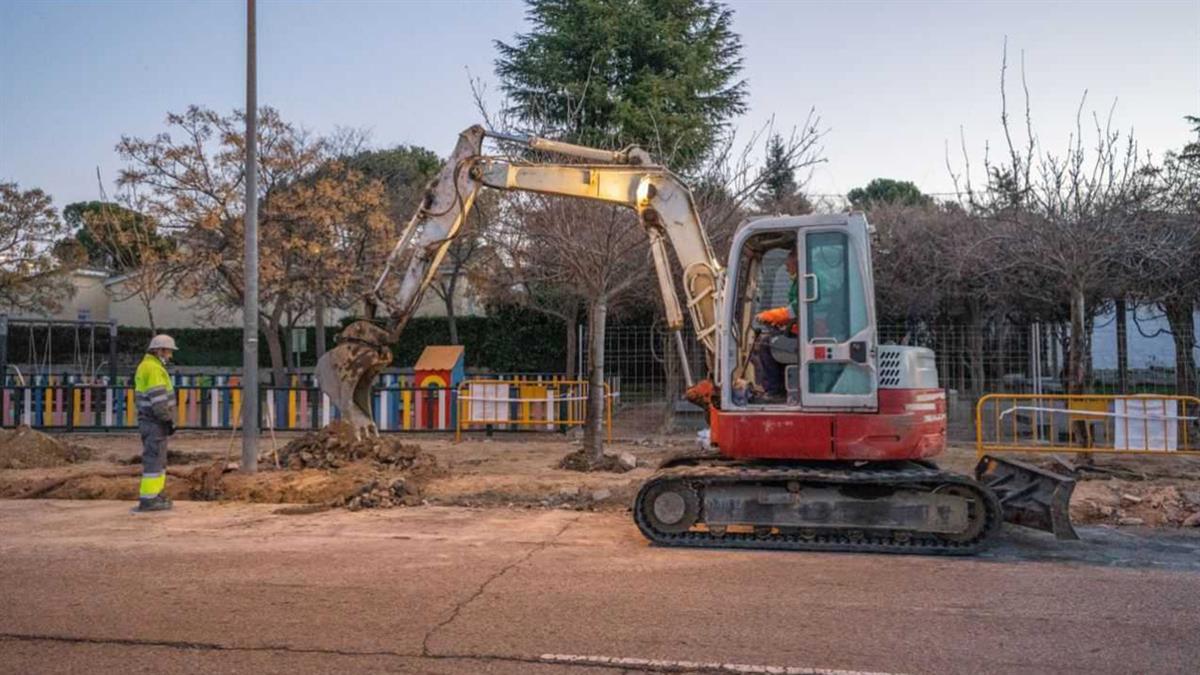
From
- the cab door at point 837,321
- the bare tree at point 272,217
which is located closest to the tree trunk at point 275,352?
the bare tree at point 272,217

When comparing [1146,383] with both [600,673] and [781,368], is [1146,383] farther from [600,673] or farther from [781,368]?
[600,673]

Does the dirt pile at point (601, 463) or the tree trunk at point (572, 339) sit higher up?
the tree trunk at point (572, 339)

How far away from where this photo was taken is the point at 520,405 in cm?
1750

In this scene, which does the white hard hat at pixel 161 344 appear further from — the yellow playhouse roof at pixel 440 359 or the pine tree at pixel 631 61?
the pine tree at pixel 631 61

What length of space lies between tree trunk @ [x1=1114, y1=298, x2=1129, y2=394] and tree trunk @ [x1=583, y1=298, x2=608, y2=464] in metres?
9.62

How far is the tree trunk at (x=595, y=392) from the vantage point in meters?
13.7

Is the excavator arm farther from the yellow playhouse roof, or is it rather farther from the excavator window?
the yellow playhouse roof

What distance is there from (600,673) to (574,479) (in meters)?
7.63

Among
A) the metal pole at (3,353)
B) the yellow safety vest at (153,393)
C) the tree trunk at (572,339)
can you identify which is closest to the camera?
the yellow safety vest at (153,393)

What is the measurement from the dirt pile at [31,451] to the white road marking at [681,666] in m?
11.8

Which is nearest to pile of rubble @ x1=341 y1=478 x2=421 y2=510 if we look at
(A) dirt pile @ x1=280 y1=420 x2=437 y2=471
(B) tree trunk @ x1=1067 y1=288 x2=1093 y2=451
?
(A) dirt pile @ x1=280 y1=420 x2=437 y2=471

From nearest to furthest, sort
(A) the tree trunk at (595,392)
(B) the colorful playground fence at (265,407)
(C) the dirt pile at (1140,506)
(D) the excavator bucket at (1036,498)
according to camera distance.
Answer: (D) the excavator bucket at (1036,498)
(C) the dirt pile at (1140,506)
(A) the tree trunk at (595,392)
(B) the colorful playground fence at (265,407)

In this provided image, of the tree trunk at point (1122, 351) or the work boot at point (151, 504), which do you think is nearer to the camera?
the work boot at point (151, 504)

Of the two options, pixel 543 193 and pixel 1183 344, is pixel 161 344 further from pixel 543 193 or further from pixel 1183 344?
pixel 1183 344
